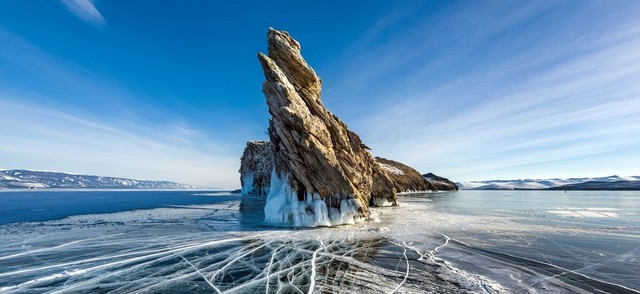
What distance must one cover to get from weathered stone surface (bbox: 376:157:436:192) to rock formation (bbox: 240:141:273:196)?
56764 mm

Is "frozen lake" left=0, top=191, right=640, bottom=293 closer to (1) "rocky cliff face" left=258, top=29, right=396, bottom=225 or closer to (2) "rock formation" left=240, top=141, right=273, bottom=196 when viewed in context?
(1) "rocky cliff face" left=258, top=29, right=396, bottom=225

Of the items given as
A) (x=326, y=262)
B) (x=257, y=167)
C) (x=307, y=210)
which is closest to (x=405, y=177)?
(x=257, y=167)

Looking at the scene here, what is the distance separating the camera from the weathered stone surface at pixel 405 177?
129 metres

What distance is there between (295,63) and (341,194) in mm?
18472

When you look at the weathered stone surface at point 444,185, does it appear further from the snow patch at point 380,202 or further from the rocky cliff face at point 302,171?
the rocky cliff face at point 302,171

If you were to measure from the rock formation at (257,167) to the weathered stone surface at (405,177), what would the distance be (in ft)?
186

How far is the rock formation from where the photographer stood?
9772 cm

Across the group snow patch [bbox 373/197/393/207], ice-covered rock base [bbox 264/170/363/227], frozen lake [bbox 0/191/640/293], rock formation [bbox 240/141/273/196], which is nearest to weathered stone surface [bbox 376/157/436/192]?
rock formation [bbox 240/141/273/196]

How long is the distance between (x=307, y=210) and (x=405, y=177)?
11622 cm

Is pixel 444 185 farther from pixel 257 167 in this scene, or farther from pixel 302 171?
pixel 302 171

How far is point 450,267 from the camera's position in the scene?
1295 cm

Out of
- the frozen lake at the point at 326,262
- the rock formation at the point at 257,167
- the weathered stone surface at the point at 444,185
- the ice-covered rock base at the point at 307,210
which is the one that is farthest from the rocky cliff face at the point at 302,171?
the weathered stone surface at the point at 444,185

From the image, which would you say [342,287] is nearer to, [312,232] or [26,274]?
[312,232]

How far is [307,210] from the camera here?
27.4 m
